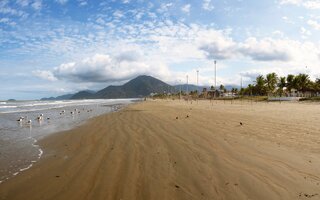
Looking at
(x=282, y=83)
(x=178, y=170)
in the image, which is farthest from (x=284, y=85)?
(x=178, y=170)

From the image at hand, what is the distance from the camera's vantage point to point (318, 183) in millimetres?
6492

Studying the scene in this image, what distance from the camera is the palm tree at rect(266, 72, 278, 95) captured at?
4587 inches

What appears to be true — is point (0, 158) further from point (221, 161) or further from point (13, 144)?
point (221, 161)

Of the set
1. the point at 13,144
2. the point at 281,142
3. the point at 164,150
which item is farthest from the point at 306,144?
the point at 13,144

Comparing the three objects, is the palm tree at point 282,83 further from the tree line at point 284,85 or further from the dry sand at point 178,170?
the dry sand at point 178,170

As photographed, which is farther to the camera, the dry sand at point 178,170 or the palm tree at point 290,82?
Answer: the palm tree at point 290,82

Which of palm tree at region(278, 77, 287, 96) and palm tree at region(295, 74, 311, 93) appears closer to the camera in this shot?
palm tree at region(295, 74, 311, 93)

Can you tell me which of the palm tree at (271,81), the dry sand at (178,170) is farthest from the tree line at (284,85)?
the dry sand at (178,170)

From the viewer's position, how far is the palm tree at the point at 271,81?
116 metres

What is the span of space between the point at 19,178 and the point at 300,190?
6862 mm

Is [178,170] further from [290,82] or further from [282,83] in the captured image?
[282,83]

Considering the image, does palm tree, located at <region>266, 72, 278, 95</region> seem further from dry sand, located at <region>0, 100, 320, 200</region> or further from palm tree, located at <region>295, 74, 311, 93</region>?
dry sand, located at <region>0, 100, 320, 200</region>

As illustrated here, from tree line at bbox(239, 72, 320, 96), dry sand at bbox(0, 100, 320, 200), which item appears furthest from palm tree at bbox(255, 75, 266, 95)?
dry sand at bbox(0, 100, 320, 200)

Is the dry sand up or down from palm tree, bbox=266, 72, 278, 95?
down
